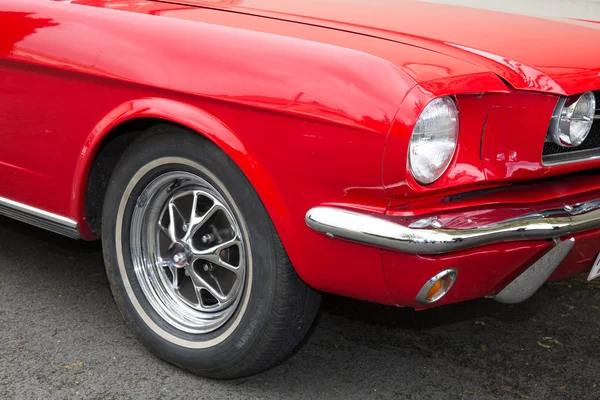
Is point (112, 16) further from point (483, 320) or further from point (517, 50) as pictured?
point (483, 320)

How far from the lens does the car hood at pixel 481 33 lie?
252 cm

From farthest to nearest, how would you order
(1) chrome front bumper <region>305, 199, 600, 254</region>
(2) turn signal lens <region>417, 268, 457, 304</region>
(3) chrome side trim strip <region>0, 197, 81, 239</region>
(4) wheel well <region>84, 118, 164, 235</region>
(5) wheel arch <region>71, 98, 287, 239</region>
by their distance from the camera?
(3) chrome side trim strip <region>0, 197, 81, 239</region>, (4) wheel well <region>84, 118, 164, 235</region>, (5) wheel arch <region>71, 98, 287, 239</region>, (2) turn signal lens <region>417, 268, 457, 304</region>, (1) chrome front bumper <region>305, 199, 600, 254</region>

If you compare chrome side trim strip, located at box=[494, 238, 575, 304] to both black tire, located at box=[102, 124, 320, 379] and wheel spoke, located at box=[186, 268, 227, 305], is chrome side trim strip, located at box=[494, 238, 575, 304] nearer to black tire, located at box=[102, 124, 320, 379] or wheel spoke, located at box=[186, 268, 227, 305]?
black tire, located at box=[102, 124, 320, 379]

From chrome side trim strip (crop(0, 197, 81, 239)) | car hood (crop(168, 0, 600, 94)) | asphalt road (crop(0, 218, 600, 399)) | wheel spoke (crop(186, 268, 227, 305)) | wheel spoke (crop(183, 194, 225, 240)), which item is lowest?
asphalt road (crop(0, 218, 600, 399))

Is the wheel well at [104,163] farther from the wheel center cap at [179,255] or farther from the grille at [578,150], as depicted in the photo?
the grille at [578,150]

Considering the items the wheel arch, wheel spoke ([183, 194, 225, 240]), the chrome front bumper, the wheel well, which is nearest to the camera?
the chrome front bumper

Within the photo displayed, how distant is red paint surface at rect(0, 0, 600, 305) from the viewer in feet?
7.68

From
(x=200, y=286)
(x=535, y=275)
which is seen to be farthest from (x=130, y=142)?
(x=535, y=275)

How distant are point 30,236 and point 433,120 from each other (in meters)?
2.55

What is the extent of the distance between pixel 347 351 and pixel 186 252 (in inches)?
27.3

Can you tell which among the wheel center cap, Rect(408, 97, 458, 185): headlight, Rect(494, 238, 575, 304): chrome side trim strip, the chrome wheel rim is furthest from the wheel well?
Rect(494, 238, 575, 304): chrome side trim strip

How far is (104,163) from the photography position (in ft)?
9.95

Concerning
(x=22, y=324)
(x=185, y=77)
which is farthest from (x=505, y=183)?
(x=22, y=324)

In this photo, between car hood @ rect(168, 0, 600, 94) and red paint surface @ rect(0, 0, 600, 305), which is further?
car hood @ rect(168, 0, 600, 94)
